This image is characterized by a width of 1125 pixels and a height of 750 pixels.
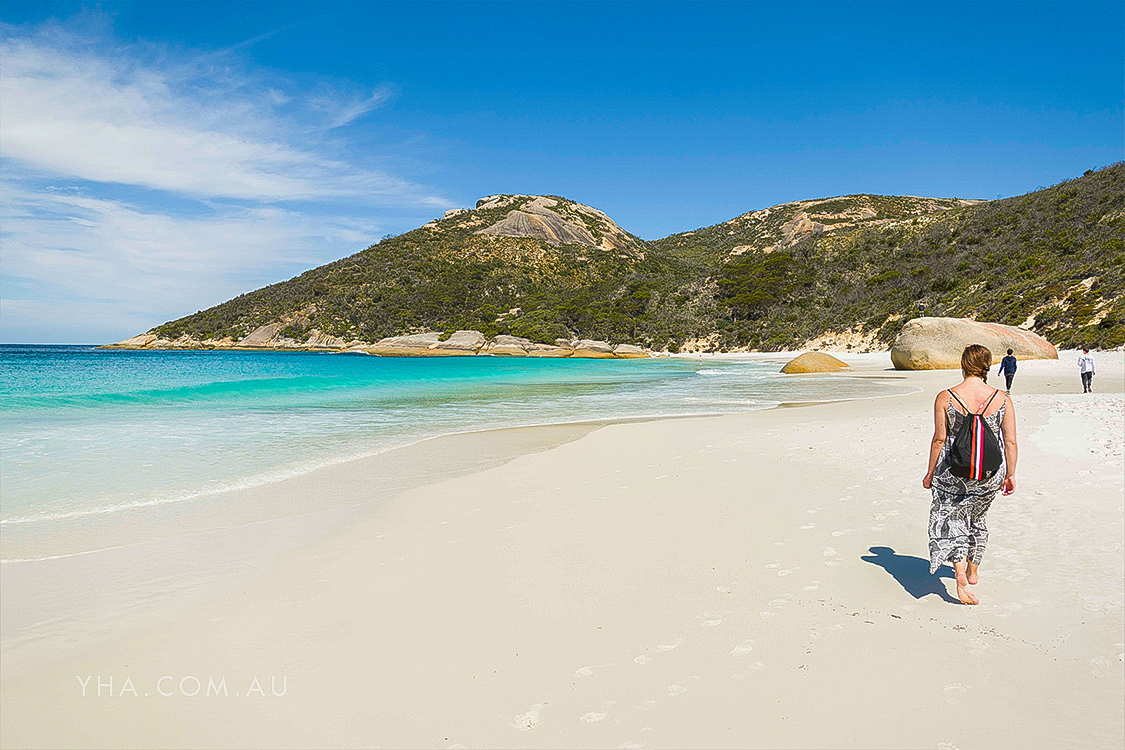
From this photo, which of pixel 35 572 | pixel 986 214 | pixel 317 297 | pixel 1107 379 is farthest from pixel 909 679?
pixel 317 297

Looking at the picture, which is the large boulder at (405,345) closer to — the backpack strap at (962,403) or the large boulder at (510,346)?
the large boulder at (510,346)

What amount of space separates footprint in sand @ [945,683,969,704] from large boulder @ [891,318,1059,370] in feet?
83.2

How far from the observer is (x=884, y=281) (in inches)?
2013

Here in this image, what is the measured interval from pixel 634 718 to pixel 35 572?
16.5 ft

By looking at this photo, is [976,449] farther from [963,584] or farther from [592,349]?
[592,349]

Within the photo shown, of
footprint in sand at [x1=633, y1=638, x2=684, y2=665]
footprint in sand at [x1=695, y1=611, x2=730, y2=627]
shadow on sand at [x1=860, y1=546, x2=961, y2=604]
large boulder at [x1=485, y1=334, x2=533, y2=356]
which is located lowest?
footprint in sand at [x1=633, y1=638, x2=684, y2=665]

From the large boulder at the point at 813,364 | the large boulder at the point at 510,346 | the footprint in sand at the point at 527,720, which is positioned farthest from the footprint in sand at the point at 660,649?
the large boulder at the point at 510,346

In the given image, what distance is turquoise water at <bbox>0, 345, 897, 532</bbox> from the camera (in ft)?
25.9

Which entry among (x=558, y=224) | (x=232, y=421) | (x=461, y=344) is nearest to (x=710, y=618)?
(x=232, y=421)

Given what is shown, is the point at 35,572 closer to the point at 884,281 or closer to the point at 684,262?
the point at 884,281

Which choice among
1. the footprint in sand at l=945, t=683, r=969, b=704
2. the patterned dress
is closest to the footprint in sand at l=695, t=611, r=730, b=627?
the footprint in sand at l=945, t=683, r=969, b=704

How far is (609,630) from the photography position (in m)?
3.50

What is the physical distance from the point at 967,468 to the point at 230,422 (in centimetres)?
1444

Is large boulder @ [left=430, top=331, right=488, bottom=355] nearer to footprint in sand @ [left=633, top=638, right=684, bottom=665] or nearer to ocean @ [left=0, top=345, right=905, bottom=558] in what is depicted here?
ocean @ [left=0, top=345, right=905, bottom=558]
